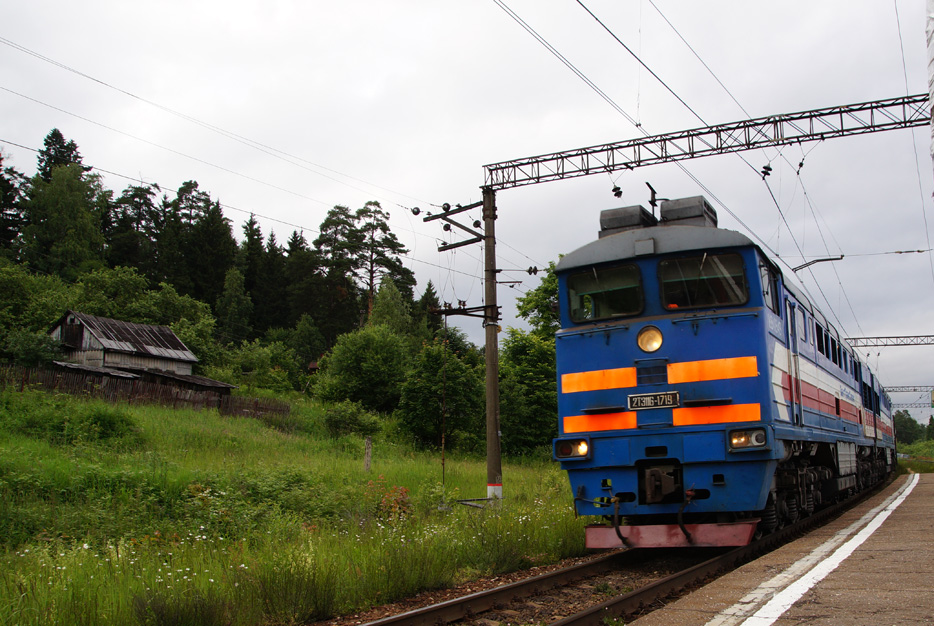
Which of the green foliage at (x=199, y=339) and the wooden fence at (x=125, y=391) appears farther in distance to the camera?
the green foliage at (x=199, y=339)

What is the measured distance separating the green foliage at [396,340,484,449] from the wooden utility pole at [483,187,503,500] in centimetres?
1768

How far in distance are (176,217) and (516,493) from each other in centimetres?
6942

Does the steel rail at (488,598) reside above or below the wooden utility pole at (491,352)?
below

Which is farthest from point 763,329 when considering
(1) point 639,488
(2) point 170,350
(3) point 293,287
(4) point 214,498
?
(3) point 293,287

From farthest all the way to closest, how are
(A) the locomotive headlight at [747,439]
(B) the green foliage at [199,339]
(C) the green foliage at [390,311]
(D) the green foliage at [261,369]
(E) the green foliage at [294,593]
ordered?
(C) the green foliage at [390,311] → (D) the green foliage at [261,369] → (B) the green foliage at [199,339] → (A) the locomotive headlight at [747,439] → (E) the green foliage at [294,593]

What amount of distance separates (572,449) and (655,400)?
1210mm

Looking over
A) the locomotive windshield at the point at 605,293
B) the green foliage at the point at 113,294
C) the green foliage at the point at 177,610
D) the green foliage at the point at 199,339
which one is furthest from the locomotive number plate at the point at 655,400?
the green foliage at the point at 113,294

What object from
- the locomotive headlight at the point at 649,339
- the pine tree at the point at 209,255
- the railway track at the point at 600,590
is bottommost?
the railway track at the point at 600,590

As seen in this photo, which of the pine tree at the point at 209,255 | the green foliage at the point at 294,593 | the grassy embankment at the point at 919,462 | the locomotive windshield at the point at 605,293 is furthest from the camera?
the pine tree at the point at 209,255

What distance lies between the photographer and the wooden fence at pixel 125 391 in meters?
27.0

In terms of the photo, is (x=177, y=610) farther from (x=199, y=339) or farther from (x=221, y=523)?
(x=199, y=339)

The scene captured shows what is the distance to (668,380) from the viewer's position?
27.9 ft

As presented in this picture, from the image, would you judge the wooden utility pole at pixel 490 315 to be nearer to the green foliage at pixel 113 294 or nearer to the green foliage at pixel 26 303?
the green foliage at pixel 26 303

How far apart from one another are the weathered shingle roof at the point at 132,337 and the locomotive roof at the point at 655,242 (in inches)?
1499
